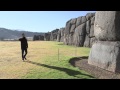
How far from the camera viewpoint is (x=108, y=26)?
514 inches

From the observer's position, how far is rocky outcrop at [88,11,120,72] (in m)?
12.2

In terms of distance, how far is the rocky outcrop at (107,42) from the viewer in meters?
12.2

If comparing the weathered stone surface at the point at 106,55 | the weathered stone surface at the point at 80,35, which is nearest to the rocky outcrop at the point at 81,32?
the weathered stone surface at the point at 80,35

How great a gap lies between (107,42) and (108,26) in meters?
0.92

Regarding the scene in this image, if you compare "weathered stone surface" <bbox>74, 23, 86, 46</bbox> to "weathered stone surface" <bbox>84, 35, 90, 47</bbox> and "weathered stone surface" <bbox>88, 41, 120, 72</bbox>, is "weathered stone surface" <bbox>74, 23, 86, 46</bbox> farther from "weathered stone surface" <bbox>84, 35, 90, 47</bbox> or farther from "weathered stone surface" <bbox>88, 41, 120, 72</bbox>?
"weathered stone surface" <bbox>88, 41, 120, 72</bbox>

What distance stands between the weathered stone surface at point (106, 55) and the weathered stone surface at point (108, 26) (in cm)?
36

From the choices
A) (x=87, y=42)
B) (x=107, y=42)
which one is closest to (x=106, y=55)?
(x=107, y=42)

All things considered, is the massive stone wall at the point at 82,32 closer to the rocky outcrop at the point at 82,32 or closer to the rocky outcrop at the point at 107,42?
the rocky outcrop at the point at 82,32

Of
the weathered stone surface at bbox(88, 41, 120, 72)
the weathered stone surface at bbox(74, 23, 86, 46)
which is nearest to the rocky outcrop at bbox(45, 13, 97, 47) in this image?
the weathered stone surface at bbox(74, 23, 86, 46)
